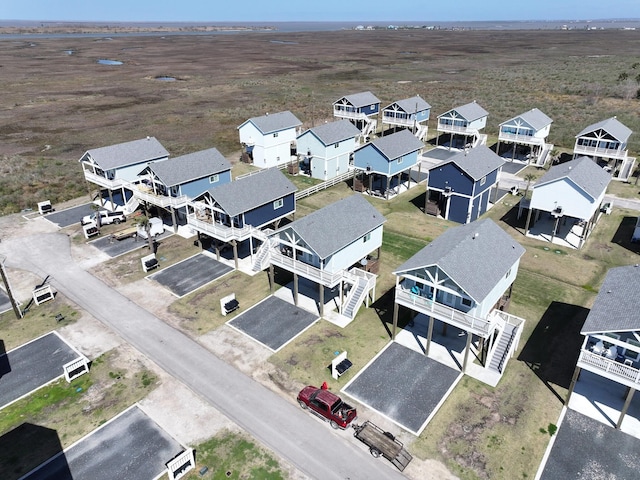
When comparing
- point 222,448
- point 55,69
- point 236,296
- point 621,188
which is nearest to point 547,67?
point 621,188

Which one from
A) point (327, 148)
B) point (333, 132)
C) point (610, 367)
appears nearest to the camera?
point (610, 367)

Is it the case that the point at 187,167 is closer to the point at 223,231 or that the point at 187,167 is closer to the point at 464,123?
the point at 223,231

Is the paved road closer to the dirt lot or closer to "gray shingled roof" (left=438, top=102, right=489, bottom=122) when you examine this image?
the dirt lot

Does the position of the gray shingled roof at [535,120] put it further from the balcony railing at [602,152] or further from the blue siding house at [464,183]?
the blue siding house at [464,183]

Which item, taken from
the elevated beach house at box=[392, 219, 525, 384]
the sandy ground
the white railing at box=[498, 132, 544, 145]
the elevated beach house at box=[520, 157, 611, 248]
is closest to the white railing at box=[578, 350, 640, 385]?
the elevated beach house at box=[392, 219, 525, 384]

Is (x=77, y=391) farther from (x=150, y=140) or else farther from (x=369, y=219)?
(x=150, y=140)

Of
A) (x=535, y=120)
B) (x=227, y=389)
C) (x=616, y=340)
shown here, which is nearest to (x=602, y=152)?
(x=535, y=120)
